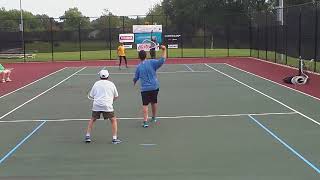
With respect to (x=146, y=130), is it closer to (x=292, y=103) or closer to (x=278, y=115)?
(x=278, y=115)

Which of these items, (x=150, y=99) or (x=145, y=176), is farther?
(x=150, y=99)

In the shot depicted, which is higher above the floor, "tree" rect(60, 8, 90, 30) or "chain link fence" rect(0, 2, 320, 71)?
"tree" rect(60, 8, 90, 30)

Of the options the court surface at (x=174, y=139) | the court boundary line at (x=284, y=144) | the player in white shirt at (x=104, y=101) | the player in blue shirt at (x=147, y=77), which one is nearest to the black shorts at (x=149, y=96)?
the player in blue shirt at (x=147, y=77)

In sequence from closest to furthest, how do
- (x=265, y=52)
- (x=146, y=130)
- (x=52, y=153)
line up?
(x=52, y=153)
(x=146, y=130)
(x=265, y=52)

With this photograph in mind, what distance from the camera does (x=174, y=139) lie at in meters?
10.6

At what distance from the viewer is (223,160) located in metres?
8.73

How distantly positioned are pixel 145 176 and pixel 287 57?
88.1 ft

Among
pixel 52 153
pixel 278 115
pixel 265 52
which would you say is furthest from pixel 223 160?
pixel 265 52

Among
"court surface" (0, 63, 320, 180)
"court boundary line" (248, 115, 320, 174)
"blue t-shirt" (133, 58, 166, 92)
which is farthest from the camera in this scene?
"blue t-shirt" (133, 58, 166, 92)

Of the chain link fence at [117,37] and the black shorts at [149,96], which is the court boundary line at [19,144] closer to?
the black shorts at [149,96]

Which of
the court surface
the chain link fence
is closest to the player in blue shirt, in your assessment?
the court surface

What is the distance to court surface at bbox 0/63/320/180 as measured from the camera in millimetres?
8141

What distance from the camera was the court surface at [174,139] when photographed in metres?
8.14

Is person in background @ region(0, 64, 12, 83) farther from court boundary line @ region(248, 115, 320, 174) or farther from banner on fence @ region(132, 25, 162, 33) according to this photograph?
banner on fence @ region(132, 25, 162, 33)
